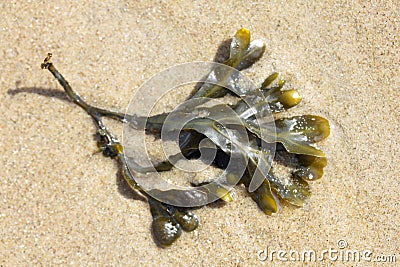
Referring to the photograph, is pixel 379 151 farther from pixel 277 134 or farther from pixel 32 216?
pixel 32 216

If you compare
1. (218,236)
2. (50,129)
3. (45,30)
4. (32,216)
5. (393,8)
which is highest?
(393,8)

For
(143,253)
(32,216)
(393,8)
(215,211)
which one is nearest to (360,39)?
(393,8)

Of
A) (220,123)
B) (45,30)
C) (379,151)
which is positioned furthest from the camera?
(379,151)

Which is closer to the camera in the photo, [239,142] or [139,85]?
[239,142]
